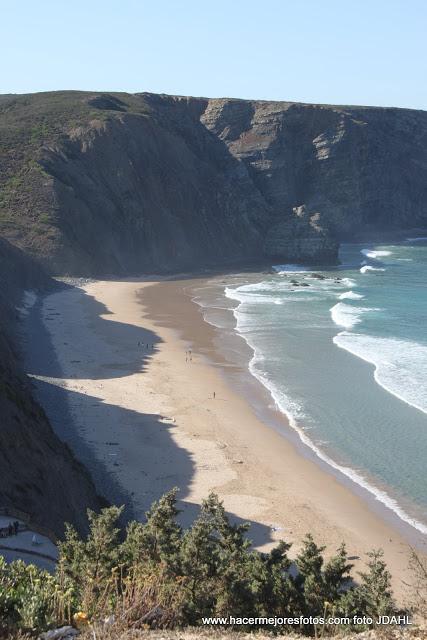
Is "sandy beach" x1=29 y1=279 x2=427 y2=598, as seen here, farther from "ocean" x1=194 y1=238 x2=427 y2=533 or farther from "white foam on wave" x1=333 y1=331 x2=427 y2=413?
"white foam on wave" x1=333 y1=331 x2=427 y2=413

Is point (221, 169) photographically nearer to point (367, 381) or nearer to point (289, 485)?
point (367, 381)

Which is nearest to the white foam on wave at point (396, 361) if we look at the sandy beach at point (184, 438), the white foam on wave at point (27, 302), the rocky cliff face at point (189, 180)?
the sandy beach at point (184, 438)

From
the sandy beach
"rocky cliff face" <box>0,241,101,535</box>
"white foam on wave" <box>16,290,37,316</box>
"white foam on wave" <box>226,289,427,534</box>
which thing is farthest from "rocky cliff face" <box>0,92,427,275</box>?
"rocky cliff face" <box>0,241,101,535</box>

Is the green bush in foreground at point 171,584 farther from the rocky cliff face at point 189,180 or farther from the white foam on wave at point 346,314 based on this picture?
the rocky cliff face at point 189,180

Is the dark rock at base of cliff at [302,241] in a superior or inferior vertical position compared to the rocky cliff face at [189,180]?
inferior

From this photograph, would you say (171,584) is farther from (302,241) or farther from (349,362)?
(302,241)

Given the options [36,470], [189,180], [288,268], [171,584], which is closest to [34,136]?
[189,180]
